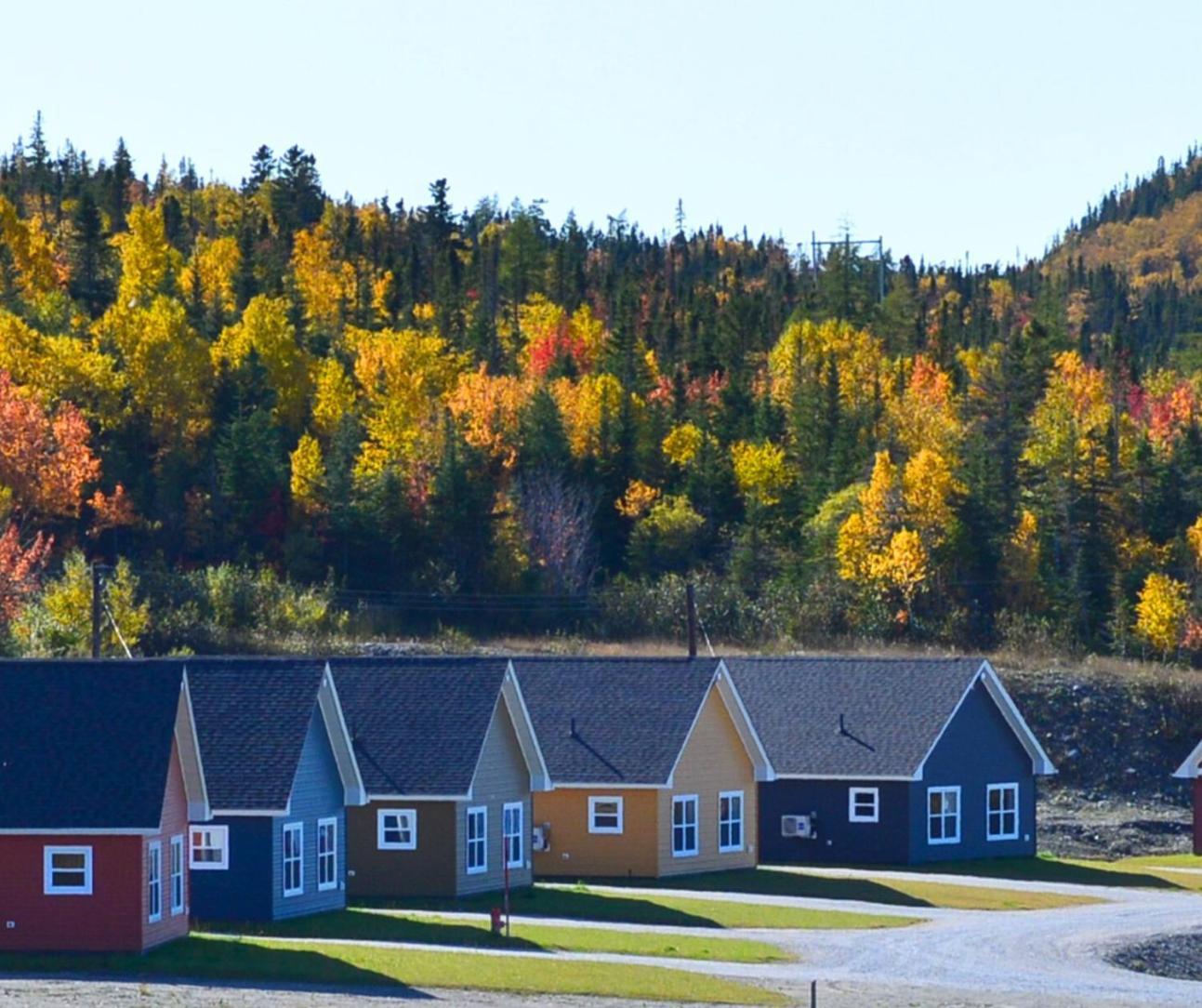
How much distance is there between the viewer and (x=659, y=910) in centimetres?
4897

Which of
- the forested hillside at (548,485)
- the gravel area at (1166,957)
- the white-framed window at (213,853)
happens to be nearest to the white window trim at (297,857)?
the white-framed window at (213,853)

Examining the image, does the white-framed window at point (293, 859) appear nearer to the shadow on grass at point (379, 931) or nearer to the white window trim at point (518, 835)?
the shadow on grass at point (379, 931)

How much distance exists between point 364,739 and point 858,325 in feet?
447

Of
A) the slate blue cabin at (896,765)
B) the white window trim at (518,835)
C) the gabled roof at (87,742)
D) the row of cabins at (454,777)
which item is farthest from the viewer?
the slate blue cabin at (896,765)

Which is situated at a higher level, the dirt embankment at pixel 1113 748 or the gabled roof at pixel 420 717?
the gabled roof at pixel 420 717

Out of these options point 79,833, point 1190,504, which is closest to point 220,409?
point 1190,504

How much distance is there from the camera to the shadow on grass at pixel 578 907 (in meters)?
47.8

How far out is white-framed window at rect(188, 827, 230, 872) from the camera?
1768 inches

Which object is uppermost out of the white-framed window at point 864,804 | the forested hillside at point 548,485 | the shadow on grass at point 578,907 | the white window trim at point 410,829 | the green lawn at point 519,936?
the forested hillside at point 548,485

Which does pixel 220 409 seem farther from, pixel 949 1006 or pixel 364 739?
pixel 949 1006

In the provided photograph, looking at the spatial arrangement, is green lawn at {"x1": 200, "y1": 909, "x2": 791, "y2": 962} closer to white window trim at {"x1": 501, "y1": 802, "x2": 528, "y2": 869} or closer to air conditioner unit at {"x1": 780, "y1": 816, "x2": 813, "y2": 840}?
A: white window trim at {"x1": 501, "y1": 802, "x2": 528, "y2": 869}

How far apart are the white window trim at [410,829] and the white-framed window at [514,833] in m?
2.36

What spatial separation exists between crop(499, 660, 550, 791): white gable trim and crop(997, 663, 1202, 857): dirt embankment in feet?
72.7

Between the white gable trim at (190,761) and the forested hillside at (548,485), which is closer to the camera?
the white gable trim at (190,761)
